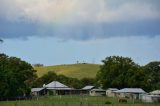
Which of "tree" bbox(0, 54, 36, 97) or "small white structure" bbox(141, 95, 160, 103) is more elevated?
"tree" bbox(0, 54, 36, 97)

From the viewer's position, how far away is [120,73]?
482ft

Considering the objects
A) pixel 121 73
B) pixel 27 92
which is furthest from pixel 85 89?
pixel 27 92

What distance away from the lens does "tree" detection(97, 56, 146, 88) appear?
14138cm

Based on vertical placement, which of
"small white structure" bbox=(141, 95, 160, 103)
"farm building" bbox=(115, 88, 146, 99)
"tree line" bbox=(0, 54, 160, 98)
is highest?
"tree line" bbox=(0, 54, 160, 98)

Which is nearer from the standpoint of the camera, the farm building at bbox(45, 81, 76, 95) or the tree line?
the tree line

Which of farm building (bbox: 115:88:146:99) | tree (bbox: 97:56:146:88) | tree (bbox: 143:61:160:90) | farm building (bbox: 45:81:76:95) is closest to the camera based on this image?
farm building (bbox: 115:88:146:99)

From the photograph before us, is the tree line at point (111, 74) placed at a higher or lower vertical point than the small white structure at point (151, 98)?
higher

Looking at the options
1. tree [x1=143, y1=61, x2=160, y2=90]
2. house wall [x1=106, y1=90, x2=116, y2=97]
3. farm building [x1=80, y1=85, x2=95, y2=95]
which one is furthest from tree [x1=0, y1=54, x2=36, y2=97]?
tree [x1=143, y1=61, x2=160, y2=90]

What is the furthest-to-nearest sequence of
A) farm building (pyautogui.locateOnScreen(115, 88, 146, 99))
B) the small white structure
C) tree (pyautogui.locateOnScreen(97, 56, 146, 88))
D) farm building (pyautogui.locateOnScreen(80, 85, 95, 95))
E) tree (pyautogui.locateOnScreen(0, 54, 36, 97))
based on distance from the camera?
1. farm building (pyautogui.locateOnScreen(80, 85, 95, 95))
2. tree (pyautogui.locateOnScreen(97, 56, 146, 88))
3. farm building (pyautogui.locateOnScreen(115, 88, 146, 99))
4. tree (pyautogui.locateOnScreen(0, 54, 36, 97))
5. the small white structure

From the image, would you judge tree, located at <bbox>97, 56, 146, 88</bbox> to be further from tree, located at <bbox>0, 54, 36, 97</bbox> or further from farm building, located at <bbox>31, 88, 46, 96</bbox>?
tree, located at <bbox>0, 54, 36, 97</bbox>

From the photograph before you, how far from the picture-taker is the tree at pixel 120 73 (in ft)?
464

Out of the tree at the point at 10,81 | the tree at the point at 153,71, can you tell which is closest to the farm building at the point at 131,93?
the tree at the point at 10,81

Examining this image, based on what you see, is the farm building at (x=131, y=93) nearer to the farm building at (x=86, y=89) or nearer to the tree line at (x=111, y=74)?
the tree line at (x=111, y=74)

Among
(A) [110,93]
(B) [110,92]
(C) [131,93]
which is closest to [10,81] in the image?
(C) [131,93]
